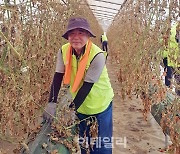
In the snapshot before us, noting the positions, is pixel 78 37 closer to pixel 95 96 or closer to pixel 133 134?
pixel 95 96

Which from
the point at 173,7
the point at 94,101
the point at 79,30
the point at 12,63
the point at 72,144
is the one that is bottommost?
the point at 72,144

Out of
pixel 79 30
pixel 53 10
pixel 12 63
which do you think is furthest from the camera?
pixel 53 10

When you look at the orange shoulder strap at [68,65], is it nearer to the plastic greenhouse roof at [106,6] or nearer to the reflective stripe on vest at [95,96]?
the reflective stripe on vest at [95,96]

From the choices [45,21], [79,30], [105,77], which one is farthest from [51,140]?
[45,21]

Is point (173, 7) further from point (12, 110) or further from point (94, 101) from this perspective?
point (12, 110)

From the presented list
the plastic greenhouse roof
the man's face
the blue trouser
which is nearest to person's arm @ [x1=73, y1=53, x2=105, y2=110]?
the man's face

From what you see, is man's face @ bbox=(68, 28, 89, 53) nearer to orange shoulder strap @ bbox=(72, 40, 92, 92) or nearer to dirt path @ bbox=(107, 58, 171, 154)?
orange shoulder strap @ bbox=(72, 40, 92, 92)

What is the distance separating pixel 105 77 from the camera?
103 inches

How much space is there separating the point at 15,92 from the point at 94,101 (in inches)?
31.0

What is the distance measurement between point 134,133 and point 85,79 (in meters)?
2.08

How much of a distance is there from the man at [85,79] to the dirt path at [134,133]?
1.03 meters

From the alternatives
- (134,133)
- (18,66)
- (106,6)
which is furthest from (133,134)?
(106,6)

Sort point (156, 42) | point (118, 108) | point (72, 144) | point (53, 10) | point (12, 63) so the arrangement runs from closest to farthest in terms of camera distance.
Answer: point (12, 63) < point (72, 144) < point (156, 42) < point (53, 10) < point (118, 108)

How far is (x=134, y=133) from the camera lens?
421 cm
